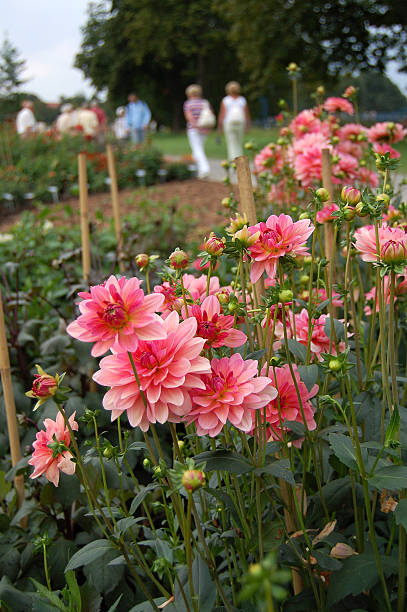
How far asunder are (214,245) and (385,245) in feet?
0.75

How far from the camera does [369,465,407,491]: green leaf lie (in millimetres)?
736

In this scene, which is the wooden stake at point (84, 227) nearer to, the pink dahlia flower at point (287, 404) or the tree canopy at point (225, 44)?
the pink dahlia flower at point (287, 404)

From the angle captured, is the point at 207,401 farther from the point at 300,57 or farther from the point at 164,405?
the point at 300,57

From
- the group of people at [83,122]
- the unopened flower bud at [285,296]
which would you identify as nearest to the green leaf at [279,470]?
the unopened flower bud at [285,296]

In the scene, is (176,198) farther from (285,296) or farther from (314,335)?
(285,296)

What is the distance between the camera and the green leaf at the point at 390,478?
0.74 m

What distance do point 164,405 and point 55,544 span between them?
76 cm

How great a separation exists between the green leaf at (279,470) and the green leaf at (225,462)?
2cm

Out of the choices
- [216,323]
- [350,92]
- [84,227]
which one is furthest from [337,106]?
[216,323]

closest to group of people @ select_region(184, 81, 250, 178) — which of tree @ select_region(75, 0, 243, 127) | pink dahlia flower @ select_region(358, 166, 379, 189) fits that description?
pink dahlia flower @ select_region(358, 166, 379, 189)

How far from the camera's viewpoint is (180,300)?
0.86 metres

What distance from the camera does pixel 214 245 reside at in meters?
0.79

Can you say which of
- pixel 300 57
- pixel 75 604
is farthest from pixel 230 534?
pixel 300 57

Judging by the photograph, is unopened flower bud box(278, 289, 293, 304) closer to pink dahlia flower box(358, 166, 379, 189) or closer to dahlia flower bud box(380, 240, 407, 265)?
dahlia flower bud box(380, 240, 407, 265)
